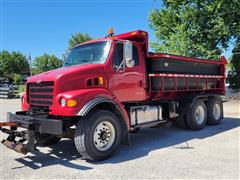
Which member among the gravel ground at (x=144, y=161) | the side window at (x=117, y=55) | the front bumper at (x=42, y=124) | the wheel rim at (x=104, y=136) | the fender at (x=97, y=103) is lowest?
the gravel ground at (x=144, y=161)

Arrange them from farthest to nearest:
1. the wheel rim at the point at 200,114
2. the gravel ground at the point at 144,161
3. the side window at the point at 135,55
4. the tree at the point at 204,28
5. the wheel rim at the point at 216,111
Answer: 1. the tree at the point at 204,28
2. the wheel rim at the point at 216,111
3. the wheel rim at the point at 200,114
4. the side window at the point at 135,55
5. the gravel ground at the point at 144,161

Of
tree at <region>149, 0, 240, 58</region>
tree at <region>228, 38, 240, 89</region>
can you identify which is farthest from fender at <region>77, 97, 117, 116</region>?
tree at <region>228, 38, 240, 89</region>

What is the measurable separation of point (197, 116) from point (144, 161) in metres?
4.21

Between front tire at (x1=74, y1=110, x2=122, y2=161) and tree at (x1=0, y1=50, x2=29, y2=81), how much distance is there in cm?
6961

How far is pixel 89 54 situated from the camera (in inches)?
260

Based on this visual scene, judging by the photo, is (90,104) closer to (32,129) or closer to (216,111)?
(32,129)

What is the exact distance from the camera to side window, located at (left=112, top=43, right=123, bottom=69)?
250 inches

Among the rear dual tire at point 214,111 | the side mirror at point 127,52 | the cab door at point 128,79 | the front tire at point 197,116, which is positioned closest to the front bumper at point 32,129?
the cab door at point 128,79

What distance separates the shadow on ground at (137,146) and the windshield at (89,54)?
209 centimetres

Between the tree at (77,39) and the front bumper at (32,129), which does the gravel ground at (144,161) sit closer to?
the front bumper at (32,129)

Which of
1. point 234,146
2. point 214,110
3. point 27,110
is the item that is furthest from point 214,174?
point 214,110

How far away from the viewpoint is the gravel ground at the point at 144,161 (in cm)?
471

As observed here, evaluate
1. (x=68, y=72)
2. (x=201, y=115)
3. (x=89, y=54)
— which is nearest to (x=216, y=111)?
(x=201, y=115)

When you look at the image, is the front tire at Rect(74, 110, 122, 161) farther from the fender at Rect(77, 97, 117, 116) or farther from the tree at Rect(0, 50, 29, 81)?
the tree at Rect(0, 50, 29, 81)
